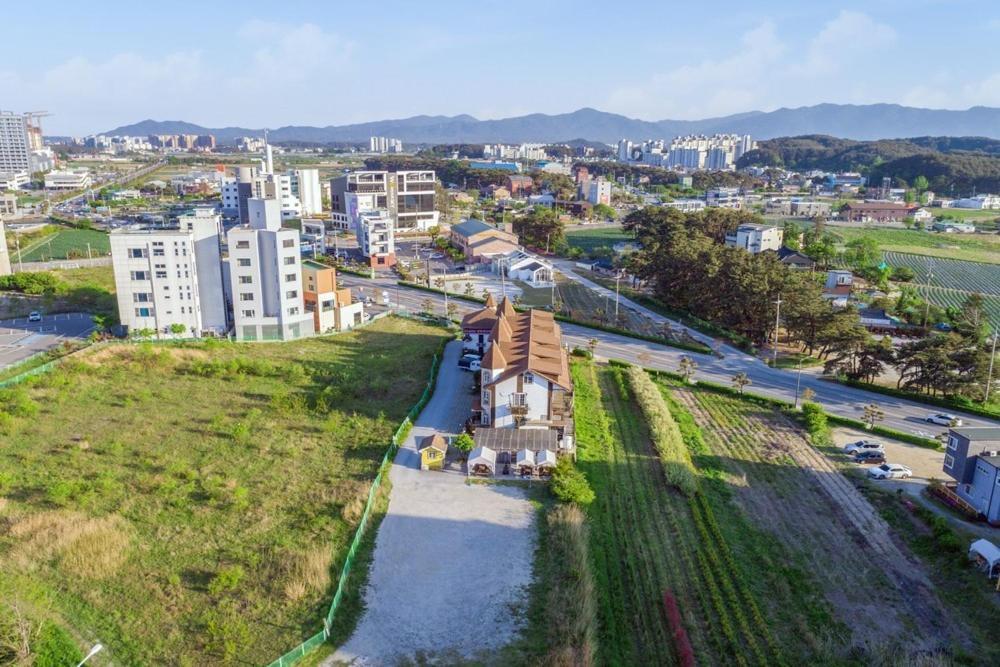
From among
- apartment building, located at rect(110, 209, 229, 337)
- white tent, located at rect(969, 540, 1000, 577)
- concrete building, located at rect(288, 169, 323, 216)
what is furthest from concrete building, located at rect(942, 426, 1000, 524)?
concrete building, located at rect(288, 169, 323, 216)

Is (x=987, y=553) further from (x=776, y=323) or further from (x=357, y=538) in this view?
(x=776, y=323)

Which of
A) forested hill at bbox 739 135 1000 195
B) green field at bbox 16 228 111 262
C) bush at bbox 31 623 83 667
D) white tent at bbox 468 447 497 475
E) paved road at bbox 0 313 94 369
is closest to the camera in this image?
bush at bbox 31 623 83 667

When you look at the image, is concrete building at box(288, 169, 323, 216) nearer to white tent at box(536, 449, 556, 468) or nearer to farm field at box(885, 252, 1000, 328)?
farm field at box(885, 252, 1000, 328)

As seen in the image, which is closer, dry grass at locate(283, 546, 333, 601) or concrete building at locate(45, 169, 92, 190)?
dry grass at locate(283, 546, 333, 601)

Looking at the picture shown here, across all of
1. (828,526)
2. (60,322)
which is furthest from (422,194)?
(828,526)

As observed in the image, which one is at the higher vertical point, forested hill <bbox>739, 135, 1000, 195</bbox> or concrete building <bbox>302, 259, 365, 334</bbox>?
forested hill <bbox>739, 135, 1000, 195</bbox>

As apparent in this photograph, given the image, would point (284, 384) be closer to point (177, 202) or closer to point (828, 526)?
point (828, 526)

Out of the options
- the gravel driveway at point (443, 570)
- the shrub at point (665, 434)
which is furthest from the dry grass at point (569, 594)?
the shrub at point (665, 434)
